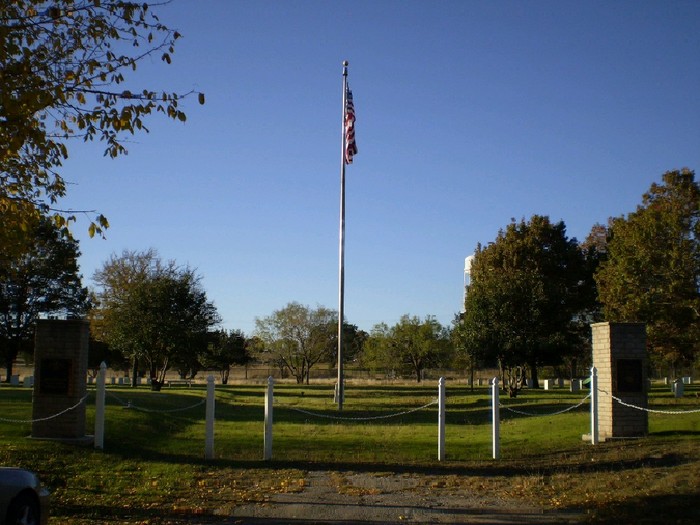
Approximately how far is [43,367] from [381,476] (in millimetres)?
7119

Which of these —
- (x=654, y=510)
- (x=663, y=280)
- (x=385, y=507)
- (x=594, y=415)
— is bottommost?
(x=385, y=507)

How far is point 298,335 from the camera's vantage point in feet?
242

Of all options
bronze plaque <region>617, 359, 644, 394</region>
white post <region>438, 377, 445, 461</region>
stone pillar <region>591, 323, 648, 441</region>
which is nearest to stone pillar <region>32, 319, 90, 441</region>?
white post <region>438, 377, 445, 461</region>

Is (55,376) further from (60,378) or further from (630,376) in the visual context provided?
(630,376)

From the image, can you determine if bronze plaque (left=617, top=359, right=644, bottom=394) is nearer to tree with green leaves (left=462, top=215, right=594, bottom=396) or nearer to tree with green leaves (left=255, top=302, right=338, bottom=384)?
tree with green leaves (left=462, top=215, right=594, bottom=396)

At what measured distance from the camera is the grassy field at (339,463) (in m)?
10.0

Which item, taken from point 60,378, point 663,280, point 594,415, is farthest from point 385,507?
point 663,280

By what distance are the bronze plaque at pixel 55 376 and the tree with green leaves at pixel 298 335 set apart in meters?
56.9

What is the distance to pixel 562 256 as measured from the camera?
5906 centimetres

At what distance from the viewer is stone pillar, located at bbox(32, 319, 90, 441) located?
15.1 meters

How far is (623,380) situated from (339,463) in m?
6.61

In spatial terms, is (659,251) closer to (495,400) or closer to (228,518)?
(495,400)

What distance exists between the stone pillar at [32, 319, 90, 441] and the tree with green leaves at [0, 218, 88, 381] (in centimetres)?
3259

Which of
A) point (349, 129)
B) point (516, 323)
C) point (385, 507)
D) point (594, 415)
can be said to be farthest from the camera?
point (516, 323)
